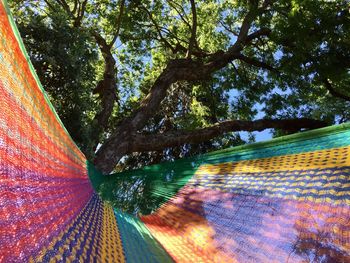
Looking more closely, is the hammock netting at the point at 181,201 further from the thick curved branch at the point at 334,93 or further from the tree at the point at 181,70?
the thick curved branch at the point at 334,93

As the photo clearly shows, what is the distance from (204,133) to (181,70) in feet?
3.49

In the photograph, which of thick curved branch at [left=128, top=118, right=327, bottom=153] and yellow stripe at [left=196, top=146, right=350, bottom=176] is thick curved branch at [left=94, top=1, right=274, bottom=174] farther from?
yellow stripe at [left=196, top=146, right=350, bottom=176]

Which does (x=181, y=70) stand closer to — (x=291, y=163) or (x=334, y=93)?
(x=334, y=93)

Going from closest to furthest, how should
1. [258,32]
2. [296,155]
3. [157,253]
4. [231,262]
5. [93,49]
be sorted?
[231,262] < [157,253] < [296,155] < [93,49] < [258,32]

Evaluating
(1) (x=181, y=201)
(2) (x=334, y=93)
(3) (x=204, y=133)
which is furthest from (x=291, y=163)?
(2) (x=334, y=93)

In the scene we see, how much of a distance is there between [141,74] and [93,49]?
4182 millimetres

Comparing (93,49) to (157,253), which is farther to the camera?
(93,49)

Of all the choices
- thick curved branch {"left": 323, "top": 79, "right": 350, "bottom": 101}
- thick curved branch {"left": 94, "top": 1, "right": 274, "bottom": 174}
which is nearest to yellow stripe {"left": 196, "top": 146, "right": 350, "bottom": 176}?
thick curved branch {"left": 94, "top": 1, "right": 274, "bottom": 174}

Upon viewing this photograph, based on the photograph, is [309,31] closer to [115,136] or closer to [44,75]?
[115,136]

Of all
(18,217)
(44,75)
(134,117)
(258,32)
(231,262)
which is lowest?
(231,262)

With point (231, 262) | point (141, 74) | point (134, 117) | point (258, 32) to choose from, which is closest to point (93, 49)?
point (134, 117)

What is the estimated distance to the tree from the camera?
395 centimetres

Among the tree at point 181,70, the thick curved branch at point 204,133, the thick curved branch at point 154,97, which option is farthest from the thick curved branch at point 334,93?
the thick curved branch at point 154,97

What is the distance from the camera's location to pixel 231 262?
1750 mm
